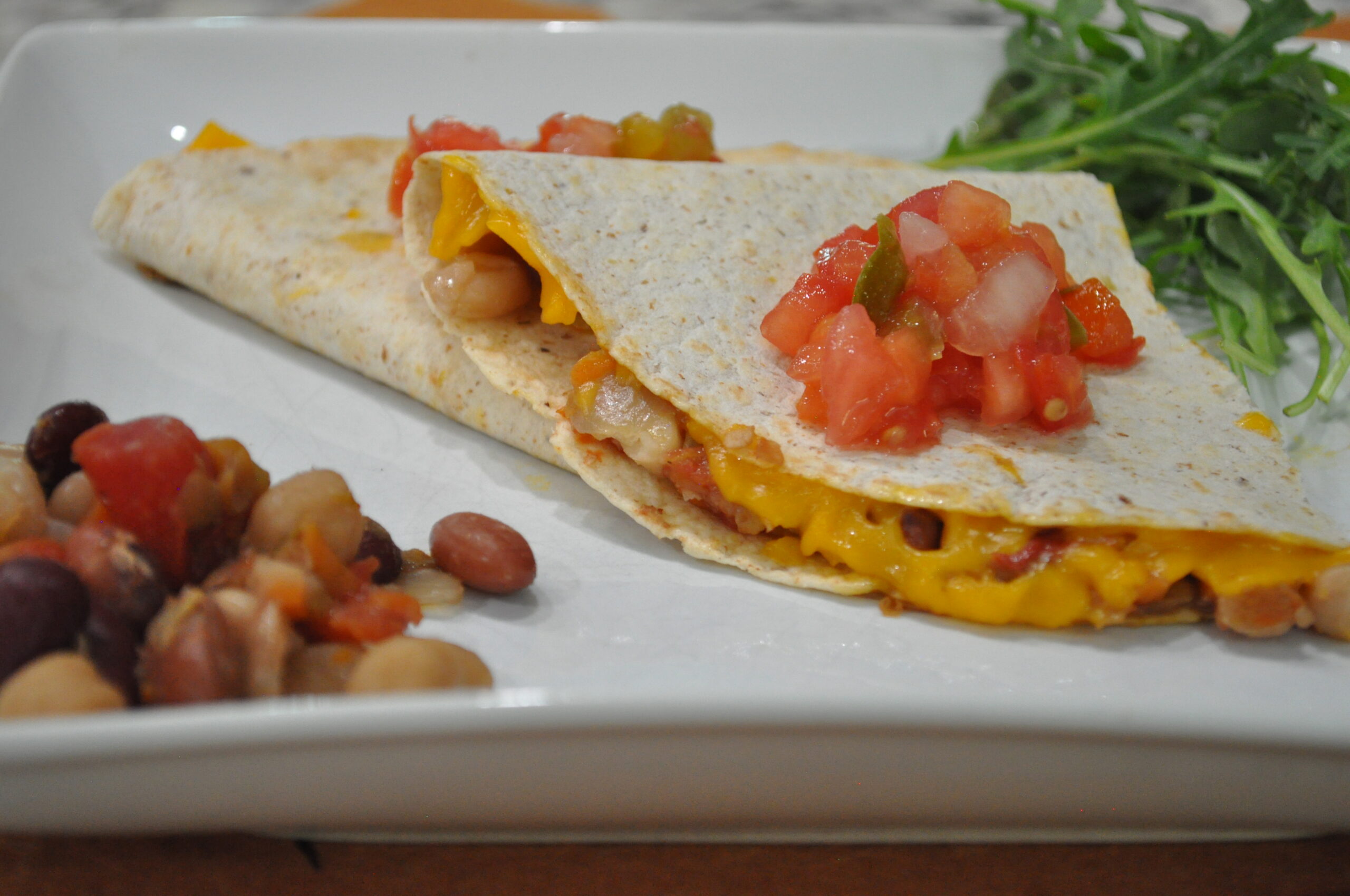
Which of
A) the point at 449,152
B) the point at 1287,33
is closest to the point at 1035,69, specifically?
the point at 1287,33

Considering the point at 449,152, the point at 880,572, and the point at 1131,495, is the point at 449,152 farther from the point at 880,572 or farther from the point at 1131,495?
the point at 1131,495

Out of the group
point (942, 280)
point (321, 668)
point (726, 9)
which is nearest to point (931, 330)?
point (942, 280)

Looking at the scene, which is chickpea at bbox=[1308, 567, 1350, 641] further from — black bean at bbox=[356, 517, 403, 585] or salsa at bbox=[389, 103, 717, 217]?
salsa at bbox=[389, 103, 717, 217]

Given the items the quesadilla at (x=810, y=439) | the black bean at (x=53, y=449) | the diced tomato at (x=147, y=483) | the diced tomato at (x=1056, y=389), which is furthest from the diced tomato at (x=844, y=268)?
the black bean at (x=53, y=449)

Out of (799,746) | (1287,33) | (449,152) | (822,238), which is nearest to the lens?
(799,746)

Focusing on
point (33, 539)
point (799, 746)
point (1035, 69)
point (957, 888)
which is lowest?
point (957, 888)
